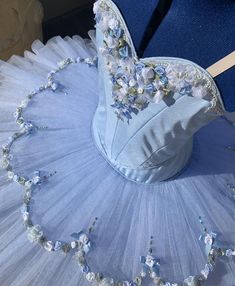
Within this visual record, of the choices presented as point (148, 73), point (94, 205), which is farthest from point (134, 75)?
point (94, 205)

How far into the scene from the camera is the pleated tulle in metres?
0.62

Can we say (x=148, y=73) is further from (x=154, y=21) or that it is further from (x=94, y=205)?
(x=94, y=205)

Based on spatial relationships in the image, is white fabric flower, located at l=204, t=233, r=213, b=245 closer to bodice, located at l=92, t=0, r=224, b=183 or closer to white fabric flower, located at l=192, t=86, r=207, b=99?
bodice, located at l=92, t=0, r=224, b=183

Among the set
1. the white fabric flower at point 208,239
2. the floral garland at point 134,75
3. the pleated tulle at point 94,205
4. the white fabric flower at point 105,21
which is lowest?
the white fabric flower at point 208,239

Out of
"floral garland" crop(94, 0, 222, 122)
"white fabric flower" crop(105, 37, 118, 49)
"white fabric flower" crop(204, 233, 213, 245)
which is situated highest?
"white fabric flower" crop(105, 37, 118, 49)

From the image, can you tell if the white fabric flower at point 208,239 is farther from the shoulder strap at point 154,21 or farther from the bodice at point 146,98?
the shoulder strap at point 154,21

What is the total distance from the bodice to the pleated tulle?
0.19 ft

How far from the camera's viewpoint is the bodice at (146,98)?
0.53 meters

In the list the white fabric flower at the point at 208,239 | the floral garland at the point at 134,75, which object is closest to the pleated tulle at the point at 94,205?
the white fabric flower at the point at 208,239

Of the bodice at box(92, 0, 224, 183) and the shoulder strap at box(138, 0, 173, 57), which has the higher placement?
the shoulder strap at box(138, 0, 173, 57)

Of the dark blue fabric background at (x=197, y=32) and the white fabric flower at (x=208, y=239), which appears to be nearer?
the dark blue fabric background at (x=197, y=32)

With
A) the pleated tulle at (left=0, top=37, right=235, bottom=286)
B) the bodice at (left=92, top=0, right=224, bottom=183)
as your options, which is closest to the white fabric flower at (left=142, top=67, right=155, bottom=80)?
the bodice at (left=92, top=0, right=224, bottom=183)

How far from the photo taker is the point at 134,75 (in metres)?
0.56

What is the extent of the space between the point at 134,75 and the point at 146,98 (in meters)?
0.03
